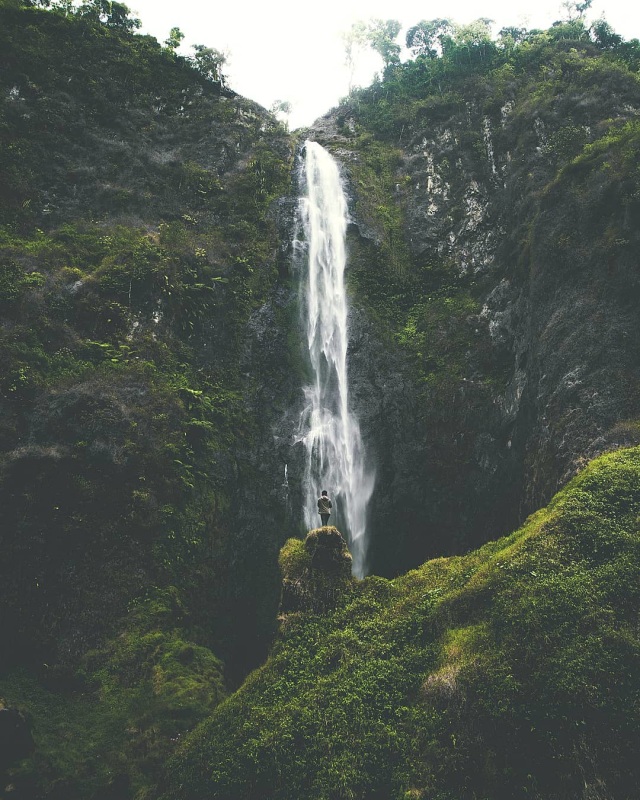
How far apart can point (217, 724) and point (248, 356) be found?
12.5 meters

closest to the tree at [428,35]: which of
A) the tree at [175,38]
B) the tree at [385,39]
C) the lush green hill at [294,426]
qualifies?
the tree at [385,39]

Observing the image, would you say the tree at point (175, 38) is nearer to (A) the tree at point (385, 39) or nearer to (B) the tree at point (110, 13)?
(B) the tree at point (110, 13)

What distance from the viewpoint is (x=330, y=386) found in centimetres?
1952

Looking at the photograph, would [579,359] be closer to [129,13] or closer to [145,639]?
[145,639]

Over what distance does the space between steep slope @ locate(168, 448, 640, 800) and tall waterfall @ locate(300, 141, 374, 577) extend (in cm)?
671

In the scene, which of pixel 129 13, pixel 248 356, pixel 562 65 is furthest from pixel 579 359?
pixel 129 13

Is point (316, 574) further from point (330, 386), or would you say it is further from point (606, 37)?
point (606, 37)

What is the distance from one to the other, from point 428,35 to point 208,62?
17492mm

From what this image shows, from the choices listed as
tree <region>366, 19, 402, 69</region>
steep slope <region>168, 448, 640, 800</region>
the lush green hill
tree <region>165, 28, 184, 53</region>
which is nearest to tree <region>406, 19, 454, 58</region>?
tree <region>366, 19, 402, 69</region>

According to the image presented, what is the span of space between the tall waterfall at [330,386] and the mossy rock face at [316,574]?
5.05 meters

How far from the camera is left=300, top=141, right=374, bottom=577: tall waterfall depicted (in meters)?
17.2

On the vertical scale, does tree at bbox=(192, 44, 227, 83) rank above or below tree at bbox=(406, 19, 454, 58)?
below

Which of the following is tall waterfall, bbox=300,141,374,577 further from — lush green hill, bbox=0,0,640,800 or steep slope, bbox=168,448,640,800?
steep slope, bbox=168,448,640,800

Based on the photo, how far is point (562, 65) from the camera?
81.7 feet
